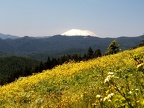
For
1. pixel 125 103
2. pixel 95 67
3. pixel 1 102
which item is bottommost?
pixel 1 102

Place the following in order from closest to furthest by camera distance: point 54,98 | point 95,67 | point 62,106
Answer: point 62,106 → point 54,98 → point 95,67

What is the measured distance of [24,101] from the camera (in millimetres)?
17906

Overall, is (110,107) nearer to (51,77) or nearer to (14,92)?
(14,92)

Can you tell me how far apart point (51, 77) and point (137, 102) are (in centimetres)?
2090

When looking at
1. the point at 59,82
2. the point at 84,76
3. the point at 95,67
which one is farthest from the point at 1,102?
the point at 95,67

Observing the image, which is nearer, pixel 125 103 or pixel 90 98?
pixel 125 103

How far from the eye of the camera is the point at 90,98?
7449 mm

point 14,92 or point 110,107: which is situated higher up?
point 110,107

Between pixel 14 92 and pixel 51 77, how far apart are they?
389cm

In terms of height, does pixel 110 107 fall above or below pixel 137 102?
below

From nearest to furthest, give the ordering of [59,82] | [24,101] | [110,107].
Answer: [110,107] < [24,101] < [59,82]

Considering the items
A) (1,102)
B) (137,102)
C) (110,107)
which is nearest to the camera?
(137,102)

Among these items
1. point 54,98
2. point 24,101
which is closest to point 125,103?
point 54,98

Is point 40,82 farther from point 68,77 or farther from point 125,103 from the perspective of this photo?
point 125,103
